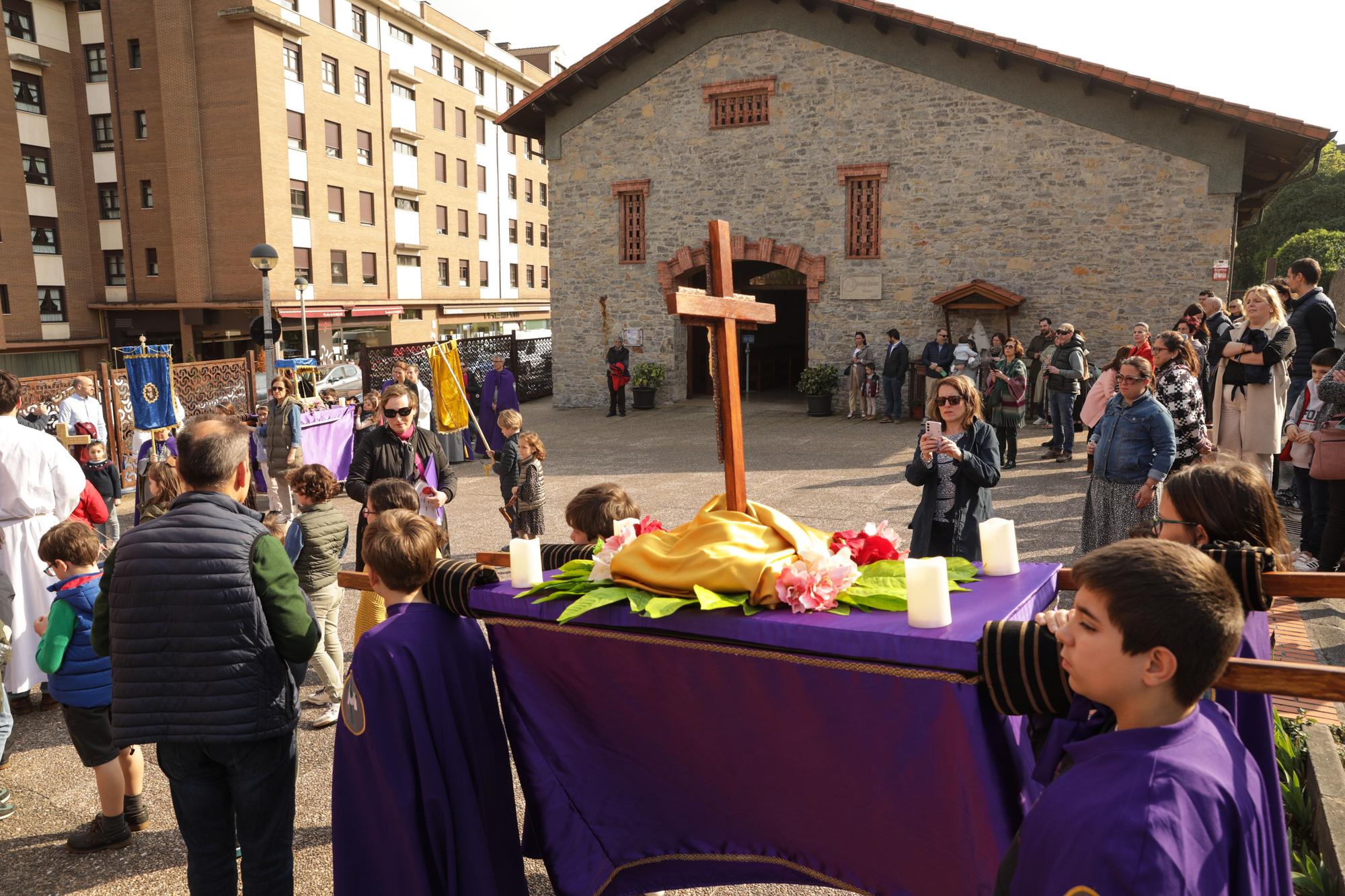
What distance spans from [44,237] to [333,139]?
1074cm

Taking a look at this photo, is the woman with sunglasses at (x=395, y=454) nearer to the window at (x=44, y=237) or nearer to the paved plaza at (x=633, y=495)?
the paved plaza at (x=633, y=495)

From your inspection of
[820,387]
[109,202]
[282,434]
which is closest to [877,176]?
[820,387]

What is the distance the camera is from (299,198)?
3428 centimetres

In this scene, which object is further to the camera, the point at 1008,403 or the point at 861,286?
the point at 861,286

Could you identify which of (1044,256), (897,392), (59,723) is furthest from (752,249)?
(59,723)

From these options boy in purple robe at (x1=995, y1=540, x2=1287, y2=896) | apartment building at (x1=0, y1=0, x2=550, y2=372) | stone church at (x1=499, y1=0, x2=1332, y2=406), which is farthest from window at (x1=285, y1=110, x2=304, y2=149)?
boy in purple robe at (x1=995, y1=540, x2=1287, y2=896)

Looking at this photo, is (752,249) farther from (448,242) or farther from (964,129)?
(448,242)

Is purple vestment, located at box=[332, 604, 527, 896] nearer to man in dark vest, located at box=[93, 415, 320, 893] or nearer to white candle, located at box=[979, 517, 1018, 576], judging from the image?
man in dark vest, located at box=[93, 415, 320, 893]

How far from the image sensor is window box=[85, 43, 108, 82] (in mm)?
33875

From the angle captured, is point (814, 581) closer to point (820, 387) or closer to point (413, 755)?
point (413, 755)

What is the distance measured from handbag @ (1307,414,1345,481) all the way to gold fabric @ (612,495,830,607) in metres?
5.24

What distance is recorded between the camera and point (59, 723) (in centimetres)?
534

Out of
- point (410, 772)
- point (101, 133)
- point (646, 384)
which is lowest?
point (410, 772)

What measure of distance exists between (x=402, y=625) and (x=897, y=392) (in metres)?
16.1
